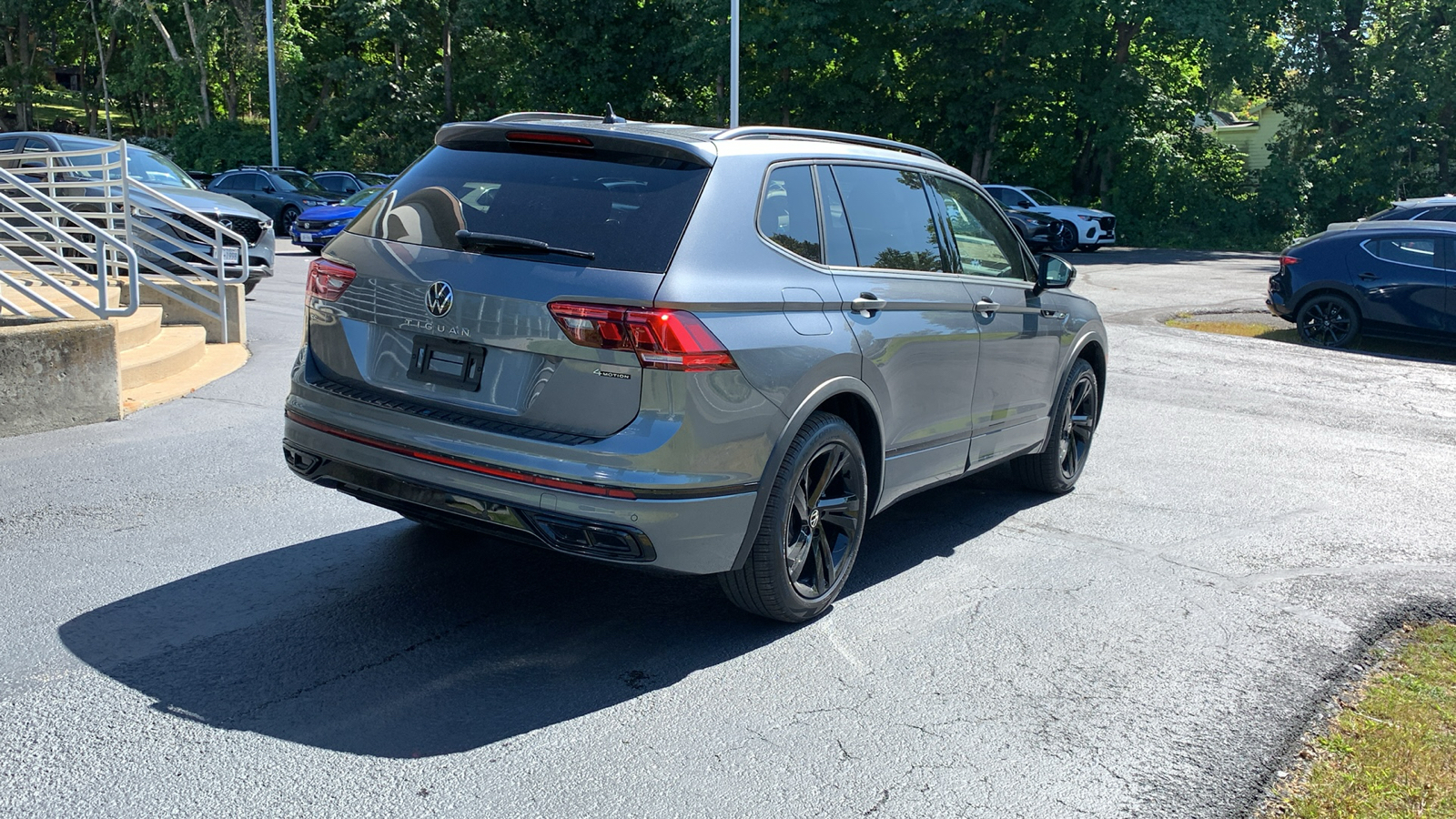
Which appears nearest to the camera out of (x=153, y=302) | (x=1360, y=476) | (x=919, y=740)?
(x=919, y=740)

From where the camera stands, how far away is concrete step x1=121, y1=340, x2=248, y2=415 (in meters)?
8.73

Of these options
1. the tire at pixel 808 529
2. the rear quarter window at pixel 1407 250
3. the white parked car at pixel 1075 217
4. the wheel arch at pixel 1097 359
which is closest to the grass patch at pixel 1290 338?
the rear quarter window at pixel 1407 250

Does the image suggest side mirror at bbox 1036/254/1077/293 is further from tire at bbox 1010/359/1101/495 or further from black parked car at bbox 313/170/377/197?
black parked car at bbox 313/170/377/197

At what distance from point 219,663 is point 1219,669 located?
355 cm

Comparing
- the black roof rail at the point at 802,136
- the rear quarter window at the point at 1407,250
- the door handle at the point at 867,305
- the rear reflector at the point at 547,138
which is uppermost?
the black roof rail at the point at 802,136

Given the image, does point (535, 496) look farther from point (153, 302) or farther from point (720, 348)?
point (153, 302)

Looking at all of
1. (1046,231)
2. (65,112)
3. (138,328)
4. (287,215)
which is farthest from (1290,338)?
(65,112)

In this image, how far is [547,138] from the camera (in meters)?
4.63

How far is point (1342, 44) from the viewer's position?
120ft

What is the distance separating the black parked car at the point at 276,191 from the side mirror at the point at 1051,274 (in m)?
23.3

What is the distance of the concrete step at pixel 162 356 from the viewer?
9133mm

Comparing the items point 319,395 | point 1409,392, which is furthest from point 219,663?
point 1409,392

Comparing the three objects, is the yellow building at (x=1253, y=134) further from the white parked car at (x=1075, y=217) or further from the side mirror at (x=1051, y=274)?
the side mirror at (x=1051, y=274)

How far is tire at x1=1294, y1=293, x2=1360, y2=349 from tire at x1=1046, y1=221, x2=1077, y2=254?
48.5 feet
